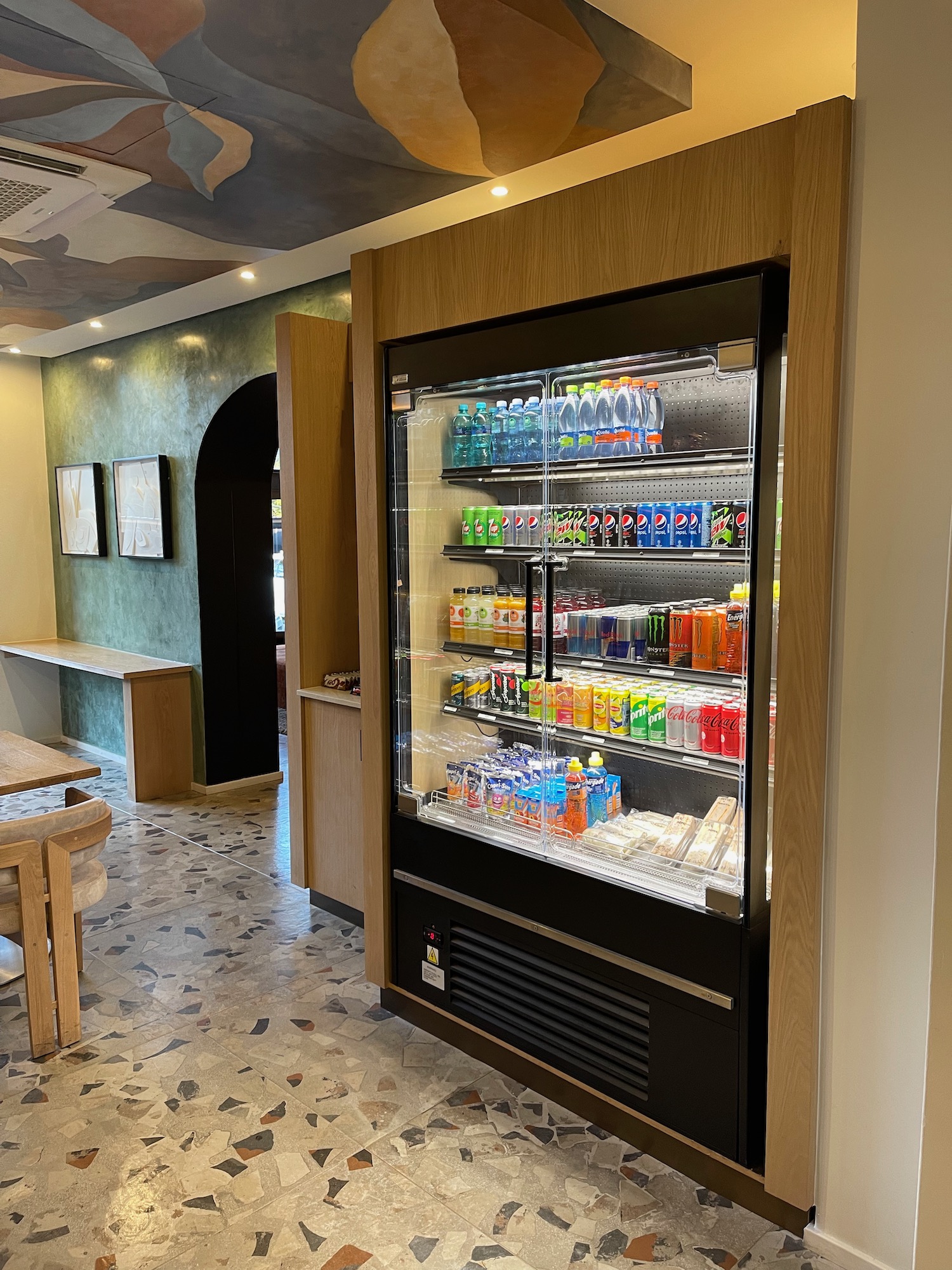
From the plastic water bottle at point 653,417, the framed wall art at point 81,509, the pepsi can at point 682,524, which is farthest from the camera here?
the framed wall art at point 81,509

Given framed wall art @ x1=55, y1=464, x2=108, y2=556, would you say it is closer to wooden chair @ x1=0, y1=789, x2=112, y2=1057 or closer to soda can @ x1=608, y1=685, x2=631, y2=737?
wooden chair @ x1=0, y1=789, x2=112, y2=1057

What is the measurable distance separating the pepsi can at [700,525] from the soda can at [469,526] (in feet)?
2.88

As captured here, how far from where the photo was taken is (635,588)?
2850 mm

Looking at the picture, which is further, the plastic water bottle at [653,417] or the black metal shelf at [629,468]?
the plastic water bottle at [653,417]

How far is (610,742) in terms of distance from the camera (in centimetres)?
266

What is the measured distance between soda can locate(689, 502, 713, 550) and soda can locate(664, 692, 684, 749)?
45cm

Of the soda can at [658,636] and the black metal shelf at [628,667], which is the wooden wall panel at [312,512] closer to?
the black metal shelf at [628,667]

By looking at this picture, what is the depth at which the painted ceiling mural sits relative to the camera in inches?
84.5

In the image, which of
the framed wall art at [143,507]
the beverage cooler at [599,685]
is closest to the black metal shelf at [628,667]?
the beverage cooler at [599,685]

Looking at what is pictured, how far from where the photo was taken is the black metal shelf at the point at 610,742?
2367 millimetres

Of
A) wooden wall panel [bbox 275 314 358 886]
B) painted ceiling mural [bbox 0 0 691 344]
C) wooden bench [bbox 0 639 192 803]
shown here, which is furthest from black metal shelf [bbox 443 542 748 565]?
wooden bench [bbox 0 639 192 803]

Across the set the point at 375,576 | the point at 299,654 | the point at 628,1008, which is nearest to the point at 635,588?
the point at 375,576

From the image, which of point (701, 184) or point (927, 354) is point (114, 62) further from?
point (927, 354)

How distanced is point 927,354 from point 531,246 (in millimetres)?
1135
